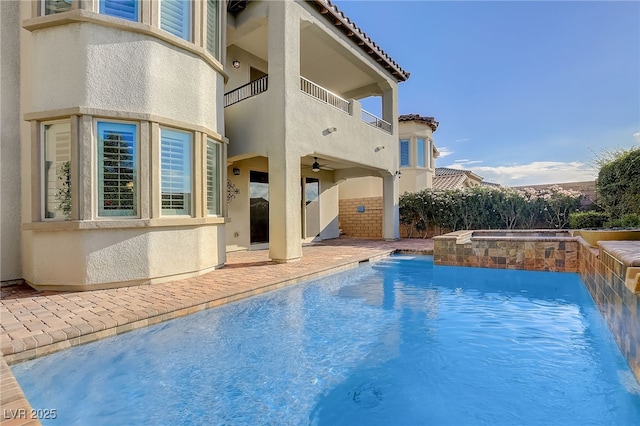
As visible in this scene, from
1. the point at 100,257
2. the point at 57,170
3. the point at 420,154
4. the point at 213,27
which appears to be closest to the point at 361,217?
the point at 420,154

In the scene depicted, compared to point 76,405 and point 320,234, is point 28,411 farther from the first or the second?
point 320,234

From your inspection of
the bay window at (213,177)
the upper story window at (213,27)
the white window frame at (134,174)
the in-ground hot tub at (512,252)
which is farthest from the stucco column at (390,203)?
the white window frame at (134,174)

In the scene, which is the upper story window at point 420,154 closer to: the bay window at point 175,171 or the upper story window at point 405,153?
the upper story window at point 405,153

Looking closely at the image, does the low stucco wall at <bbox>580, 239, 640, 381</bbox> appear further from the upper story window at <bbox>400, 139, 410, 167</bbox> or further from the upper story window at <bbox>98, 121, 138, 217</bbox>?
the upper story window at <bbox>400, 139, 410, 167</bbox>

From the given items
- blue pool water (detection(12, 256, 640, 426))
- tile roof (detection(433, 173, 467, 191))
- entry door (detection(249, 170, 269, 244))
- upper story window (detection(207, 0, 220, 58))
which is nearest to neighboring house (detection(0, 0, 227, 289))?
upper story window (detection(207, 0, 220, 58))

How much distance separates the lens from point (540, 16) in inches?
588

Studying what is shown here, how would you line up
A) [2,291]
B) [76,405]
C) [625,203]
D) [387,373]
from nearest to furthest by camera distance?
[76,405] < [387,373] < [2,291] < [625,203]

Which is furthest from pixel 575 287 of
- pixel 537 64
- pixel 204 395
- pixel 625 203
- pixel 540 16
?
pixel 537 64

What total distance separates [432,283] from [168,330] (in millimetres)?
7690

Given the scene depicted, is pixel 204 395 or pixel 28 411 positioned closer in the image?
pixel 28 411

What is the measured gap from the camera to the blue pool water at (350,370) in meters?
3.55

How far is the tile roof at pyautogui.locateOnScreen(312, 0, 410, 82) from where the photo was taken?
12820mm

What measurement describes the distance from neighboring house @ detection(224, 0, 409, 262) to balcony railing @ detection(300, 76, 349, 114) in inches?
2.1

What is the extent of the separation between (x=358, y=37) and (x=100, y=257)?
13743 mm
